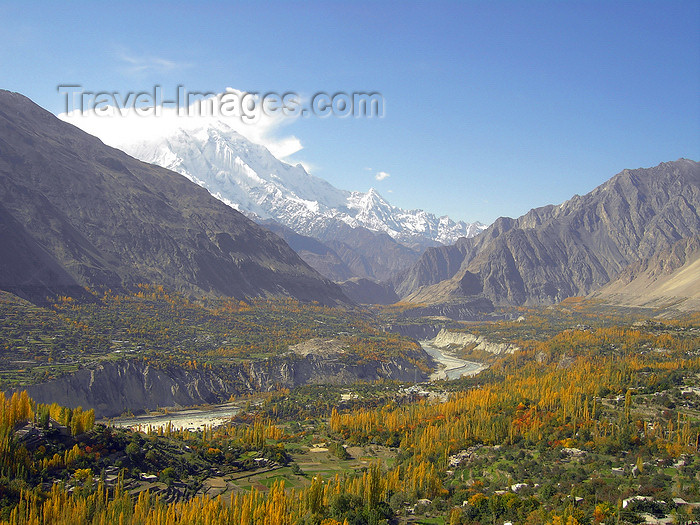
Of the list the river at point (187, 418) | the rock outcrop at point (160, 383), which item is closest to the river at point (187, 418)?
the river at point (187, 418)

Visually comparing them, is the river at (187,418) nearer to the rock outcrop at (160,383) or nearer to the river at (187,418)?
the river at (187,418)

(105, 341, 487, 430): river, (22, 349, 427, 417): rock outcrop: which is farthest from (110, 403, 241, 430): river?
(22, 349, 427, 417): rock outcrop

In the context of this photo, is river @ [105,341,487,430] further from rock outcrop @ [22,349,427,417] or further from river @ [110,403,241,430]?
rock outcrop @ [22,349,427,417]

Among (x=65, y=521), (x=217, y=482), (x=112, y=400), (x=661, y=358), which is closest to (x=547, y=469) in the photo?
(x=217, y=482)

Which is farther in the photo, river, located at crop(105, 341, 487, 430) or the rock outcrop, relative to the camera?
the rock outcrop

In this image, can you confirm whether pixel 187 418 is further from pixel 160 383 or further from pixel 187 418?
pixel 160 383

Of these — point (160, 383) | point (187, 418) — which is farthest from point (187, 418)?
point (160, 383)

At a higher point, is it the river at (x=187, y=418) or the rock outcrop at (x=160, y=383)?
the rock outcrop at (x=160, y=383)

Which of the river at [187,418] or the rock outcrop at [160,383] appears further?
the rock outcrop at [160,383]

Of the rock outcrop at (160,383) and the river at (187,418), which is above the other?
the rock outcrop at (160,383)

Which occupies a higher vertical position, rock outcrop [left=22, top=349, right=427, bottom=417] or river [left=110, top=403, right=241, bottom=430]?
rock outcrop [left=22, top=349, right=427, bottom=417]

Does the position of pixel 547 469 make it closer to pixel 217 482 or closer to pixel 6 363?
pixel 217 482
